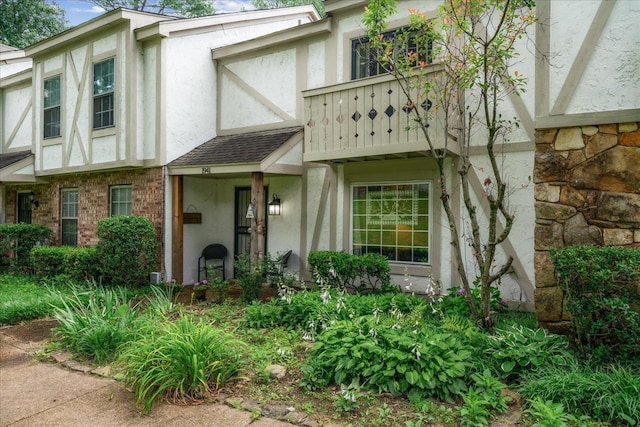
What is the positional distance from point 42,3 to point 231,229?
67.1 feet

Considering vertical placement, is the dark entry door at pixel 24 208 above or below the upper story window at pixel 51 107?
below

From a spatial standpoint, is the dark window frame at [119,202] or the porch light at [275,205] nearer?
the porch light at [275,205]

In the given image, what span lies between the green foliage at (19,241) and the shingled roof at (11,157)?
1822 mm

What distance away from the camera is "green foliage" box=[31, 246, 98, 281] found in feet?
30.7

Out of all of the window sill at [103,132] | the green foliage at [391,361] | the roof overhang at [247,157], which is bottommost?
the green foliage at [391,361]

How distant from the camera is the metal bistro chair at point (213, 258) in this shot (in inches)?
406

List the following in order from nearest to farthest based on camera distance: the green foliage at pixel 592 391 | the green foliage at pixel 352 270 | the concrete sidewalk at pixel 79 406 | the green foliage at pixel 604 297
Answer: the green foliage at pixel 592 391 < the concrete sidewalk at pixel 79 406 < the green foliage at pixel 604 297 < the green foliage at pixel 352 270

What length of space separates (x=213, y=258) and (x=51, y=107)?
611cm

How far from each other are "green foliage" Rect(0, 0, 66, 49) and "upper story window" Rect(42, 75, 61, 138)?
13.5 meters

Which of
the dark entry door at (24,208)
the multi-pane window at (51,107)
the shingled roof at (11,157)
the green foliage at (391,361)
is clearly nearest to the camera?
the green foliage at (391,361)

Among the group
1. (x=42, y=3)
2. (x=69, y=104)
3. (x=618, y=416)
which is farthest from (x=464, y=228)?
(x=42, y=3)

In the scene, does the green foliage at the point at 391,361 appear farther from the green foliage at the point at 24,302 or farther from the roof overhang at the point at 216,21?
the roof overhang at the point at 216,21

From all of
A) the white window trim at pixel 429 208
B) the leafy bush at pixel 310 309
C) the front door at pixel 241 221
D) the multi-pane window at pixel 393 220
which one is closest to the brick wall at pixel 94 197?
the front door at pixel 241 221

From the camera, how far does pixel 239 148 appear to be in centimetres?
922
